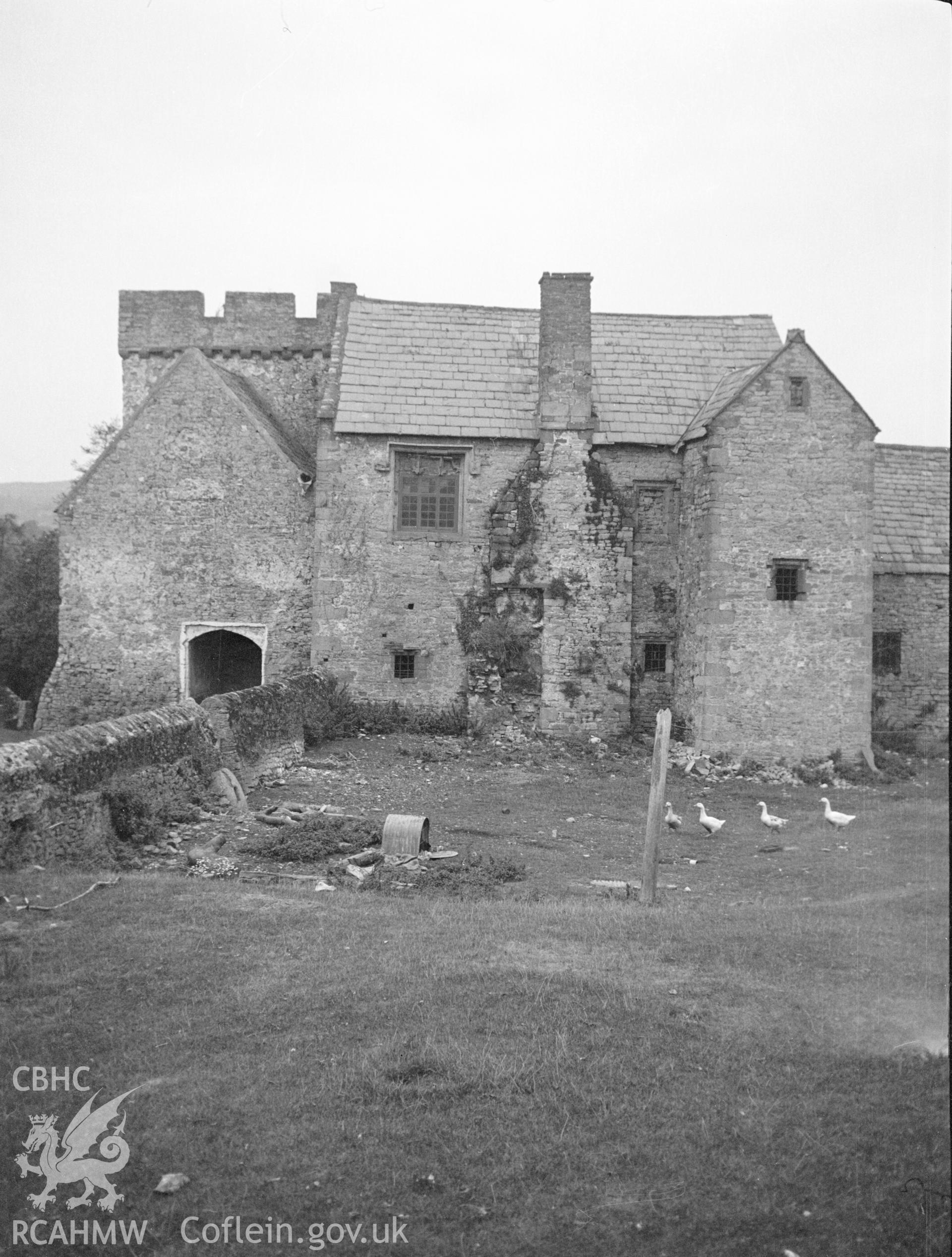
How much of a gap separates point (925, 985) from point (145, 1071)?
12.6 feet

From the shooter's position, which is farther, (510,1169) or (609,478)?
(609,478)

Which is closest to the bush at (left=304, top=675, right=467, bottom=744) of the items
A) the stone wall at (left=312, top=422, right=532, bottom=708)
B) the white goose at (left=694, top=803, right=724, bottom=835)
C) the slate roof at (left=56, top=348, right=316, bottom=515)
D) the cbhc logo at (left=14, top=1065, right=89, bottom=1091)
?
the stone wall at (left=312, top=422, right=532, bottom=708)

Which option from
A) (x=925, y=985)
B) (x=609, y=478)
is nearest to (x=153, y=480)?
(x=609, y=478)

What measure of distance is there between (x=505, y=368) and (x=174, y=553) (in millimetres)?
8161

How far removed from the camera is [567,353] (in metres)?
22.0

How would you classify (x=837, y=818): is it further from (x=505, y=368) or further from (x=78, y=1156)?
(x=505, y=368)

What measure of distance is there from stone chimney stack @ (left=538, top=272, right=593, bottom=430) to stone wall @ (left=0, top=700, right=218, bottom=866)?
38.0 ft

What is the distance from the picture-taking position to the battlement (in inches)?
1062

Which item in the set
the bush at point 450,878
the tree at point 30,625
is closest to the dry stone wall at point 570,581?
the bush at point 450,878

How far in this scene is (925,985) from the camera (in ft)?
15.5

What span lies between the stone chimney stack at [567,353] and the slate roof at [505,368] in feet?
1.56

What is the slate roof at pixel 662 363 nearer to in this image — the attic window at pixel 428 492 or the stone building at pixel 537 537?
the stone building at pixel 537 537

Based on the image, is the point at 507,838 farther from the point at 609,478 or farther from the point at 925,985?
the point at 609,478

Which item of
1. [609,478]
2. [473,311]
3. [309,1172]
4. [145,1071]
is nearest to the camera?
[309,1172]
